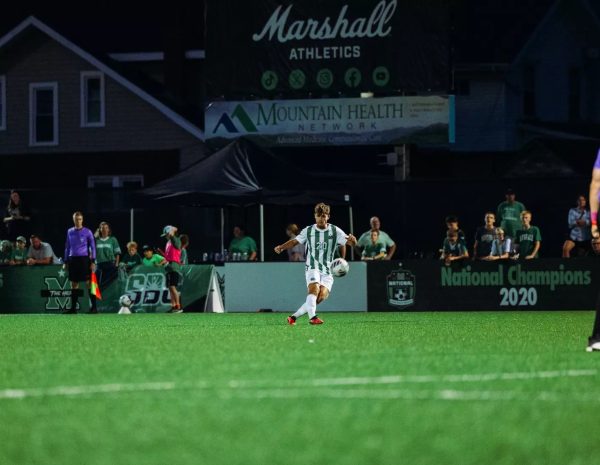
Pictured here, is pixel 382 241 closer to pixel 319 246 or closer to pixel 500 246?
pixel 500 246

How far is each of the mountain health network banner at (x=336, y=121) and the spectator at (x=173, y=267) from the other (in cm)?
930

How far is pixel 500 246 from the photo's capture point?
2920 cm

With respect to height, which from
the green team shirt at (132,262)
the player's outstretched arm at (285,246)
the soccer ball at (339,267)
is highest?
the player's outstretched arm at (285,246)

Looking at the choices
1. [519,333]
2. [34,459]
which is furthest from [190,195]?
[34,459]

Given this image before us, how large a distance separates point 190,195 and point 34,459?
25992mm

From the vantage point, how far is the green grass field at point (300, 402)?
21.7 feet

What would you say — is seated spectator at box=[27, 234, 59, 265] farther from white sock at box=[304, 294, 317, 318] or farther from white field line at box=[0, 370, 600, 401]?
white field line at box=[0, 370, 600, 401]

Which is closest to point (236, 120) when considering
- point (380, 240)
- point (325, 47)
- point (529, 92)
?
point (325, 47)

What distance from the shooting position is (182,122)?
45094mm

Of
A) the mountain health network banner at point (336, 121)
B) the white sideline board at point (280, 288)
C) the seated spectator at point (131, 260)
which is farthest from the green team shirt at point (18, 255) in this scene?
the mountain health network banner at point (336, 121)

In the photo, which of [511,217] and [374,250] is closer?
[511,217]

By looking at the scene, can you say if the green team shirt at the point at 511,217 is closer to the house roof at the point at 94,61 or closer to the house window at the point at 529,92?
the house roof at the point at 94,61

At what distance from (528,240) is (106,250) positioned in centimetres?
875

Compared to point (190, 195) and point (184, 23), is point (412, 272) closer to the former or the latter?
point (190, 195)
